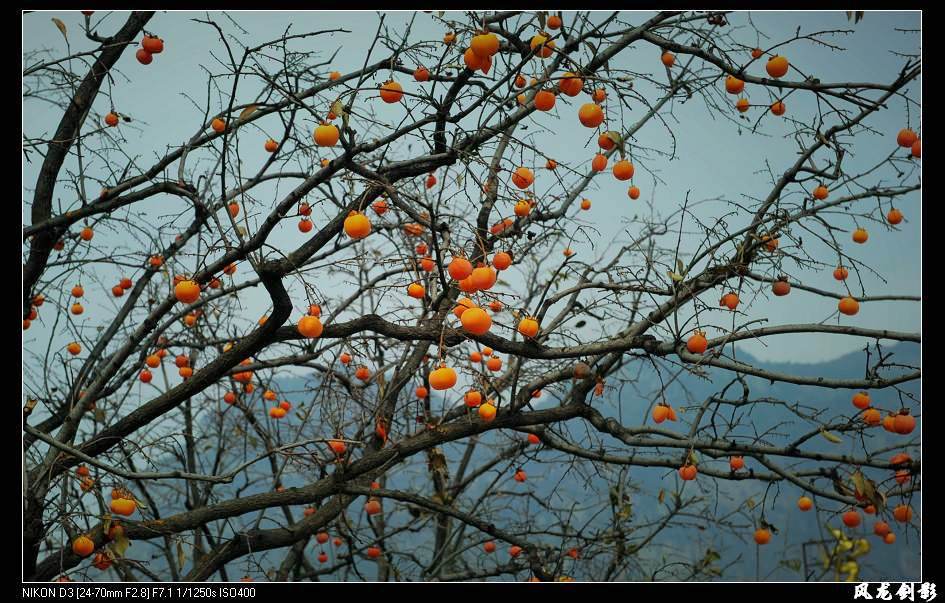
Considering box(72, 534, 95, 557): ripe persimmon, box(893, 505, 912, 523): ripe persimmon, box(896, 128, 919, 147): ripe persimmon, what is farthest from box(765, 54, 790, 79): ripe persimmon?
box(72, 534, 95, 557): ripe persimmon

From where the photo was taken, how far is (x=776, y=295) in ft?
11.0

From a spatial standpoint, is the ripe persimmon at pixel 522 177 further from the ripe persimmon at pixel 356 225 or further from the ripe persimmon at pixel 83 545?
the ripe persimmon at pixel 83 545

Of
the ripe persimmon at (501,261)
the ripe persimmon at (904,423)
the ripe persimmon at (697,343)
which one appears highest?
the ripe persimmon at (501,261)

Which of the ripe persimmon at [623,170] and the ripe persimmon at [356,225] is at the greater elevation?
the ripe persimmon at [623,170]

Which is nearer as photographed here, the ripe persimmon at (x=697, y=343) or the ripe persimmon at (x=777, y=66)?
the ripe persimmon at (x=697, y=343)

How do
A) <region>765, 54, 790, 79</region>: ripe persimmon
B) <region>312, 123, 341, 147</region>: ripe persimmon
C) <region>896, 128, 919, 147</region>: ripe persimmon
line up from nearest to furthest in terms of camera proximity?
<region>312, 123, 341, 147</region>: ripe persimmon, <region>765, 54, 790, 79</region>: ripe persimmon, <region>896, 128, 919, 147</region>: ripe persimmon

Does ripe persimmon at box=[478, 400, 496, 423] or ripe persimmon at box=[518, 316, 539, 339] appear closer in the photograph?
ripe persimmon at box=[518, 316, 539, 339]

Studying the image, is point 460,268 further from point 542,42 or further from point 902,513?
point 902,513

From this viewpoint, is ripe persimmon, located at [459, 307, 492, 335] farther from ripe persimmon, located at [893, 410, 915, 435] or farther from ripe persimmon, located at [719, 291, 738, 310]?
ripe persimmon, located at [893, 410, 915, 435]

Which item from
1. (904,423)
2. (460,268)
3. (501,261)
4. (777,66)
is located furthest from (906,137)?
(460,268)

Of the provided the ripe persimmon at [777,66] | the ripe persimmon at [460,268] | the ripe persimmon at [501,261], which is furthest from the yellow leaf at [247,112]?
the ripe persimmon at [777,66]

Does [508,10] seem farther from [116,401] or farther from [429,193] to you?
[116,401]
